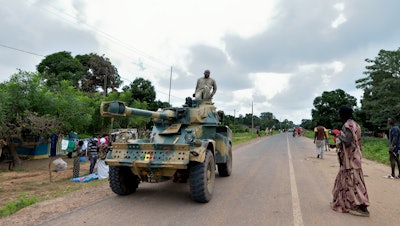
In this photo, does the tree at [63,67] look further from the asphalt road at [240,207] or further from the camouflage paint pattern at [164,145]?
the asphalt road at [240,207]

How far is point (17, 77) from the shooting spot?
525 inches

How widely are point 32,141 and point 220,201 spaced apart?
13924mm

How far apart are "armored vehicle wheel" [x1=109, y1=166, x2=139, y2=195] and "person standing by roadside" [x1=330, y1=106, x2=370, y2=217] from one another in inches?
156

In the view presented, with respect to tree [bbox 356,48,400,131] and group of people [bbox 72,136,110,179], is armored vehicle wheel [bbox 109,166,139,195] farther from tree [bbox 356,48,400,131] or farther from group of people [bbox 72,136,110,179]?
tree [bbox 356,48,400,131]

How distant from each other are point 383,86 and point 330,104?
139 ft

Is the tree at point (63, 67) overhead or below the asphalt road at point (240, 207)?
overhead

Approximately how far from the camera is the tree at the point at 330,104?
63.8 m

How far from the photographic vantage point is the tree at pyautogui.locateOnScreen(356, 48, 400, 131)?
2461cm

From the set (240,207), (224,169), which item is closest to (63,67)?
(224,169)

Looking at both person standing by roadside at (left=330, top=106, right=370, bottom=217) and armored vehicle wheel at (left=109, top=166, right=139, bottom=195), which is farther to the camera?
armored vehicle wheel at (left=109, top=166, right=139, bottom=195)

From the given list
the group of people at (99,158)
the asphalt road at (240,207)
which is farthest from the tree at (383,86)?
the group of people at (99,158)

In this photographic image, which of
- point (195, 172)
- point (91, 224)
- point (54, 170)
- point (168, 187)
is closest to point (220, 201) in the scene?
point (195, 172)

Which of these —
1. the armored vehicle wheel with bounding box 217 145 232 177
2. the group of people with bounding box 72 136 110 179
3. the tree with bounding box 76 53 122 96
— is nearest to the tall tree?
the tree with bounding box 76 53 122 96

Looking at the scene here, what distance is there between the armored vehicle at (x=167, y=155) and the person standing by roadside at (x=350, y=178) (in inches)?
91.7
